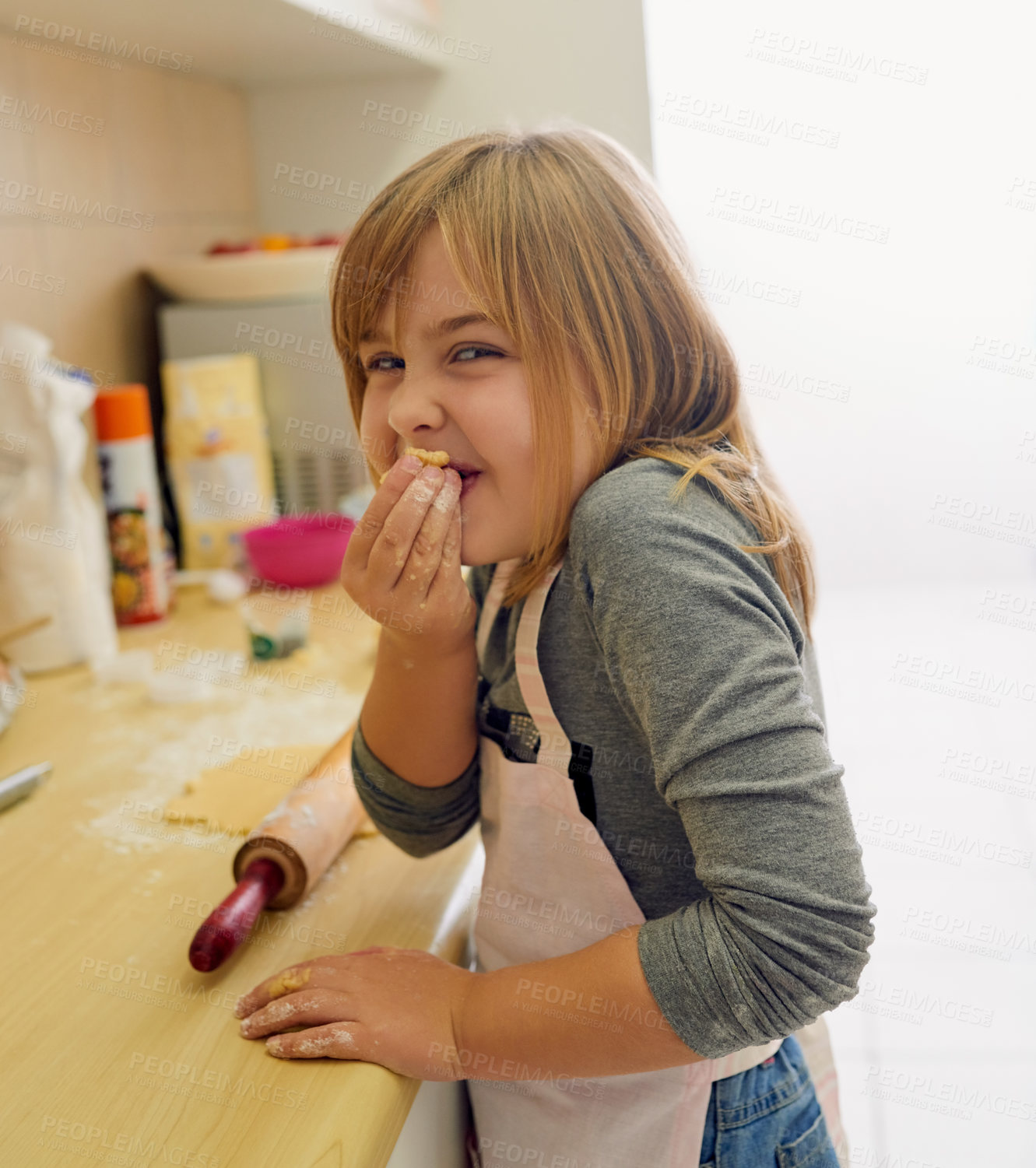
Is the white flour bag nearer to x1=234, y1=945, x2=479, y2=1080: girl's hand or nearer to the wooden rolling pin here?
the wooden rolling pin

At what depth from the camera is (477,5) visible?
5.54 feet

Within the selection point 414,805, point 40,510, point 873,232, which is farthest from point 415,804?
point 873,232

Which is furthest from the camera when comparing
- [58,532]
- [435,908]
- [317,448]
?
[317,448]

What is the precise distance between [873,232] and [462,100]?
784mm

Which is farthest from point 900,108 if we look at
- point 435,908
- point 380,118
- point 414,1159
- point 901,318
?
point 414,1159

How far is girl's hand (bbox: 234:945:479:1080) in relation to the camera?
0.54 metres

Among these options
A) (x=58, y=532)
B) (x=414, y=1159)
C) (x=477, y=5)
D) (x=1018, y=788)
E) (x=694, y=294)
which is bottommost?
(x=1018, y=788)

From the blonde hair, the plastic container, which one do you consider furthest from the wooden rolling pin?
the plastic container

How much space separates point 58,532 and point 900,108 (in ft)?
5.05

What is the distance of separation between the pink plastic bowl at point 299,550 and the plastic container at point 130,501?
5.5 inches

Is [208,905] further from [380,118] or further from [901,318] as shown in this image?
[901,318]

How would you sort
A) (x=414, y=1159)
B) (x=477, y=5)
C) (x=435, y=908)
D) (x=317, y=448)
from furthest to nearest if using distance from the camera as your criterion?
(x=477, y=5) → (x=317, y=448) → (x=435, y=908) → (x=414, y=1159)

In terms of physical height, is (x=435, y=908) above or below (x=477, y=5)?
below

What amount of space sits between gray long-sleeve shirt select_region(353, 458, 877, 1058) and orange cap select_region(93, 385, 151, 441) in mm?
885
